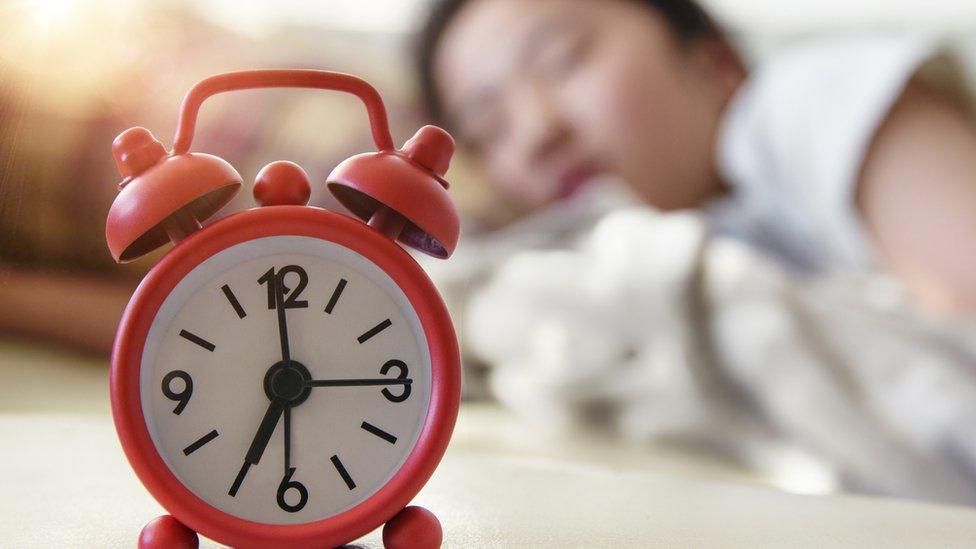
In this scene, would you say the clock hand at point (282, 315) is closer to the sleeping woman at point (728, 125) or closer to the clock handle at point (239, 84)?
the clock handle at point (239, 84)

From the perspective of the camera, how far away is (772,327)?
725 millimetres

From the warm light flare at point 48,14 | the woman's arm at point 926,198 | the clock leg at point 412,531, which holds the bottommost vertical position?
the clock leg at point 412,531

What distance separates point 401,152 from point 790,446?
0.50 metres

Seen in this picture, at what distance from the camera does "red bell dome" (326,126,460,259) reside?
0.36m

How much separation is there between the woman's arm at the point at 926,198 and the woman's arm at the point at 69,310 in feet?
2.99

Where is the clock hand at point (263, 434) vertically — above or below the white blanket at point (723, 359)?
below

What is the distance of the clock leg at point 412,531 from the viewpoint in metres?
0.35

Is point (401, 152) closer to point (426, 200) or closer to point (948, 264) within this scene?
point (426, 200)

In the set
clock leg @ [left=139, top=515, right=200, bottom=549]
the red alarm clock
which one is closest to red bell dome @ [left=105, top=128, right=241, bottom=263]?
the red alarm clock

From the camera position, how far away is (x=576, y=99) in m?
1.35

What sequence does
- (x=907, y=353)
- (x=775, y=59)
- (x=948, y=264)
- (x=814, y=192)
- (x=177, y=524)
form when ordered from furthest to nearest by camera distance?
(x=775, y=59), (x=814, y=192), (x=948, y=264), (x=907, y=353), (x=177, y=524)

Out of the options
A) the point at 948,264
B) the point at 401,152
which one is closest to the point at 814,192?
the point at 948,264

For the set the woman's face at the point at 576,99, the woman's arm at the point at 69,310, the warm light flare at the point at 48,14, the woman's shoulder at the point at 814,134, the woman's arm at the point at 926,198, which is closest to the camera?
the warm light flare at the point at 48,14

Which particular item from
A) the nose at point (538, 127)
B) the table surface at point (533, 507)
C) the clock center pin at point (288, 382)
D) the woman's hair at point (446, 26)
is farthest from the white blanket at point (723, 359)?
the woman's hair at point (446, 26)
